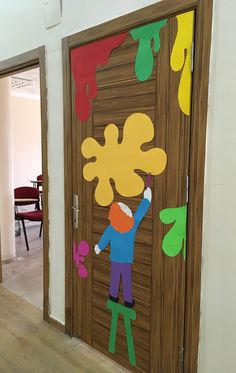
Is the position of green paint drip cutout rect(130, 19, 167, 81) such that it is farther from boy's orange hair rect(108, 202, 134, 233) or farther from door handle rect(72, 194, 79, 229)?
door handle rect(72, 194, 79, 229)

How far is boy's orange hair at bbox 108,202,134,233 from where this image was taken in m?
1.76

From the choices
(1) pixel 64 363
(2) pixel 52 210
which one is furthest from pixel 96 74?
(1) pixel 64 363

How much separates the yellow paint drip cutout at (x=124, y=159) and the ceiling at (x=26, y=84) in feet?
9.27

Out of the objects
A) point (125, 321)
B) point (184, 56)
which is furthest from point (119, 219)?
point (184, 56)

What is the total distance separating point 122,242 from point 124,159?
1.63ft

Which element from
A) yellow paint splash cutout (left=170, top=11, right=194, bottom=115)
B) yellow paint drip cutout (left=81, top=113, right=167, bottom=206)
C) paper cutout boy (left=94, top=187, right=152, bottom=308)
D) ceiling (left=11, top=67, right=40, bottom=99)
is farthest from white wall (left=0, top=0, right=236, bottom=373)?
ceiling (left=11, top=67, right=40, bottom=99)

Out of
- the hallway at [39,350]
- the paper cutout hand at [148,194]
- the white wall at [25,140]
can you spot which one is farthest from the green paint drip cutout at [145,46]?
the white wall at [25,140]

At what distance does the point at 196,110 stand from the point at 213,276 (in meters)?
0.79

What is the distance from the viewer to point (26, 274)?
3.28 metres

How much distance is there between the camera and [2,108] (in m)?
3.45

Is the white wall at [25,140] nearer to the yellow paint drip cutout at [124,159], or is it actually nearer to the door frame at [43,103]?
the door frame at [43,103]

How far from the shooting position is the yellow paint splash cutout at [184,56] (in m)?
1.40

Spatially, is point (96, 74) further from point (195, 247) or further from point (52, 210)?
point (195, 247)

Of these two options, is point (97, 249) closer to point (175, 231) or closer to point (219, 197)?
point (175, 231)
